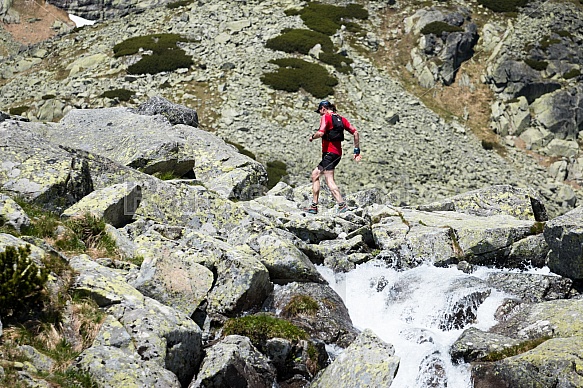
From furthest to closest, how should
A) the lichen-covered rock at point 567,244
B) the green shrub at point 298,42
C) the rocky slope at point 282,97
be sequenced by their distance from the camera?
1. the green shrub at point 298,42
2. the rocky slope at point 282,97
3. the lichen-covered rock at point 567,244

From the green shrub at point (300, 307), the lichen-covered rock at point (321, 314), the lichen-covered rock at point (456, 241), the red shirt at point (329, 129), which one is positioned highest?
the red shirt at point (329, 129)

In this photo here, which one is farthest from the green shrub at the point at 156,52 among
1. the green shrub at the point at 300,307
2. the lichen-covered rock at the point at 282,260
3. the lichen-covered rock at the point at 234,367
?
the lichen-covered rock at the point at 234,367

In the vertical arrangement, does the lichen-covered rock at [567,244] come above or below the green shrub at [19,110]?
above

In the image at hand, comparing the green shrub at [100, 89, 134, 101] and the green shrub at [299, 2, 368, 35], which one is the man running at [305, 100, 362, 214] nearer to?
the green shrub at [100, 89, 134, 101]

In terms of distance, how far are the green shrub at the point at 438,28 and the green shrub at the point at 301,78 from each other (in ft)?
41.8

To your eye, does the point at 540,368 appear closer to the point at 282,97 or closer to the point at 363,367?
the point at 363,367

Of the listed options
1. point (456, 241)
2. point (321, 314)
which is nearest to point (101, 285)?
point (321, 314)

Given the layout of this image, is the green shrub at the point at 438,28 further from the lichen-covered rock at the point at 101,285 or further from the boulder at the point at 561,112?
the lichen-covered rock at the point at 101,285

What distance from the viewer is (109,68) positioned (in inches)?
2203

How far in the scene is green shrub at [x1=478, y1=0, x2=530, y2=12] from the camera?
62394 millimetres

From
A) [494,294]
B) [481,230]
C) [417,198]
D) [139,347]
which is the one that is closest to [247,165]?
[481,230]

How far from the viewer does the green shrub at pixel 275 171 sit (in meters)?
40.7

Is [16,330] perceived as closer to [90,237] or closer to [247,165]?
[90,237]

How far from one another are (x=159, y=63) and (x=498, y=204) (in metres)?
42.1
